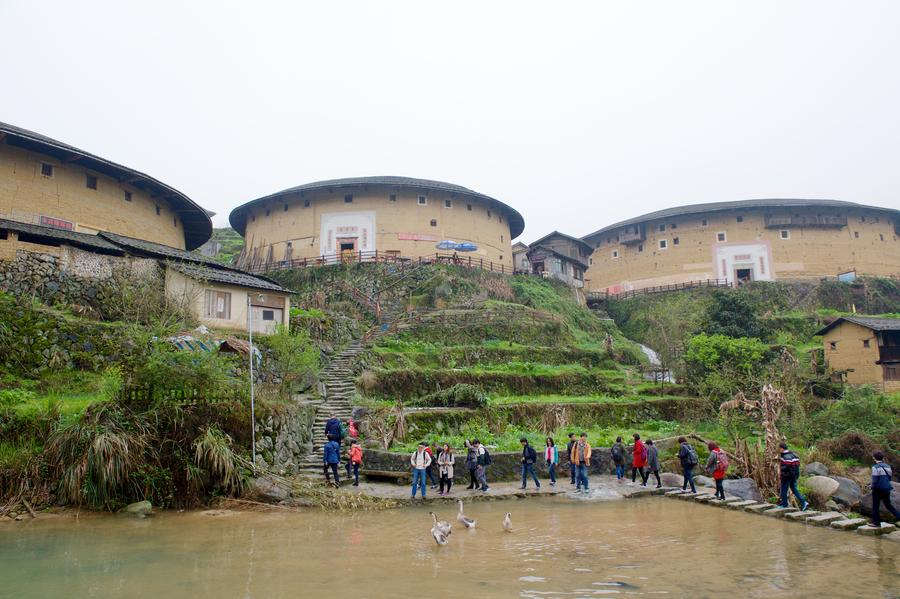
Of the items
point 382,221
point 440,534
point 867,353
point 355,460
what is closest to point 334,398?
point 355,460

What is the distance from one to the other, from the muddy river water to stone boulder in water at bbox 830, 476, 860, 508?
17.6ft

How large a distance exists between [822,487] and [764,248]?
3559 centimetres

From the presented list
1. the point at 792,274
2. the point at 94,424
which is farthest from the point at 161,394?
the point at 792,274

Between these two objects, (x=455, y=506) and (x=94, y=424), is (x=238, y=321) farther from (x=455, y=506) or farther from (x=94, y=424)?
(x=455, y=506)

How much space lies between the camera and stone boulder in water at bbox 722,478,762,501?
49.2 feet

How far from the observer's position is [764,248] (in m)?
47.2

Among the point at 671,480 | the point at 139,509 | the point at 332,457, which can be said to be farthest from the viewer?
the point at 671,480

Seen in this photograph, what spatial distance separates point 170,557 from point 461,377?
52.4ft

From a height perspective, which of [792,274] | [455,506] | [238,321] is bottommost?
[455,506]

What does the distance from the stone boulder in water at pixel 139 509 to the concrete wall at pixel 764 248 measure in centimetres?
4409

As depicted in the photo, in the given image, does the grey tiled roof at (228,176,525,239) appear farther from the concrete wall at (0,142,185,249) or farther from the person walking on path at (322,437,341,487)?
the person walking on path at (322,437,341,487)

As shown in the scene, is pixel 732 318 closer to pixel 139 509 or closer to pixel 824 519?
pixel 824 519

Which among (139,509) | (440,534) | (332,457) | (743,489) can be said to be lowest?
(743,489)

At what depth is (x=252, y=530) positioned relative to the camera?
431 inches
